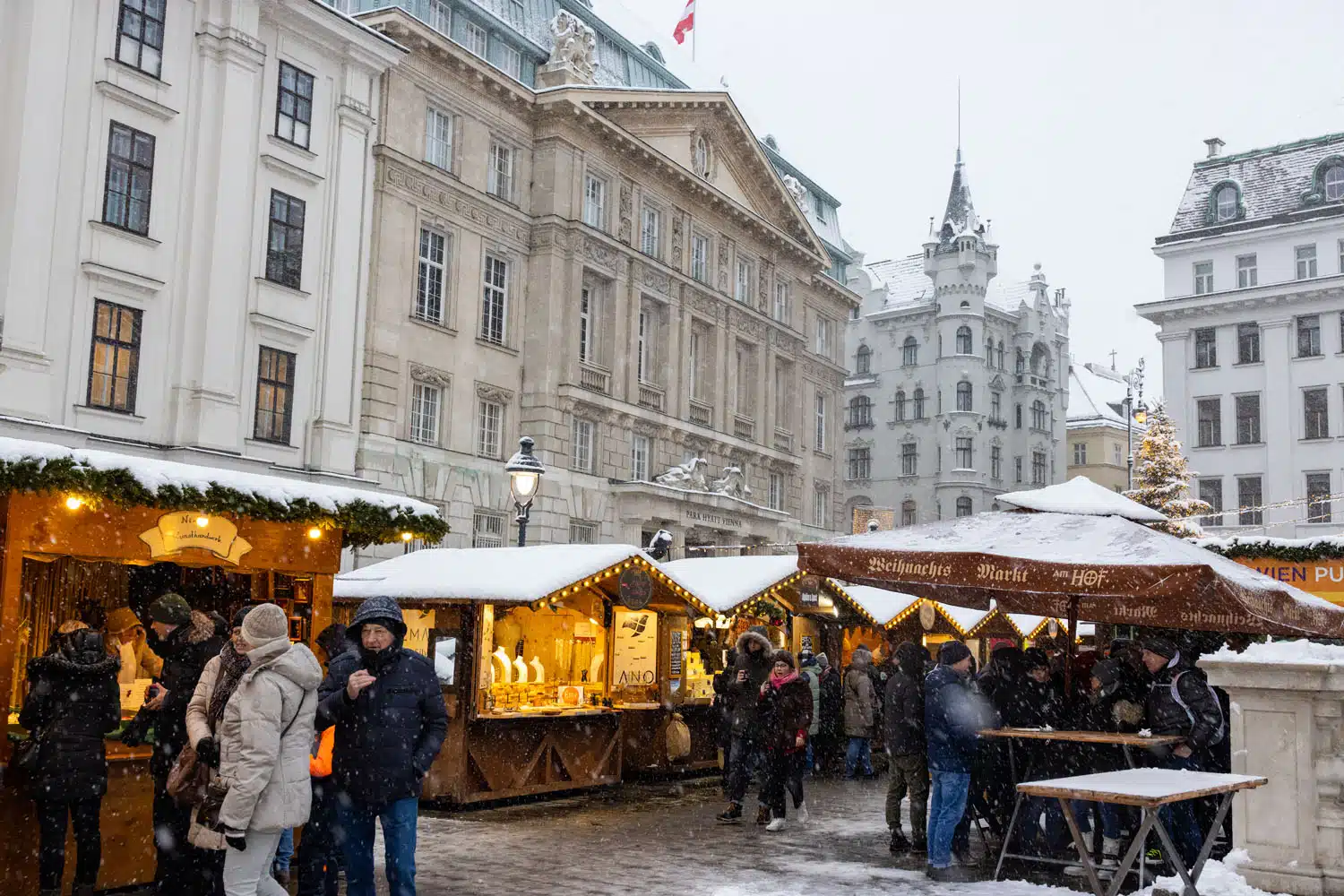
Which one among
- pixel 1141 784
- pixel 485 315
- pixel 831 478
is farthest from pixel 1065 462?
pixel 1141 784

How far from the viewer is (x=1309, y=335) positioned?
4838 cm

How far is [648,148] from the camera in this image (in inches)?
1503

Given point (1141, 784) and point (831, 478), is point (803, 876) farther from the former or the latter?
point (831, 478)

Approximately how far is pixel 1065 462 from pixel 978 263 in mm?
13326

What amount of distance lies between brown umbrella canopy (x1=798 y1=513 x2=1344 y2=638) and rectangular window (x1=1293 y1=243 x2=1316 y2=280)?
132ft

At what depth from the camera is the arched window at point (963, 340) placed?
65062 mm

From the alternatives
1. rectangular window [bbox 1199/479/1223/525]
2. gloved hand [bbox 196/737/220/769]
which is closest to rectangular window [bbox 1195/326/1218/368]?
rectangular window [bbox 1199/479/1223/525]

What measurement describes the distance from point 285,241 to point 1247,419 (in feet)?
118

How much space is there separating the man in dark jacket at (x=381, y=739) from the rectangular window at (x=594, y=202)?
2935cm

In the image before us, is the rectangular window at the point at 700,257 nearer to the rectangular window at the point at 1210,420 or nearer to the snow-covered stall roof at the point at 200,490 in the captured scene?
the rectangular window at the point at 1210,420

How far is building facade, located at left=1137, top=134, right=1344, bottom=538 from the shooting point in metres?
47.8

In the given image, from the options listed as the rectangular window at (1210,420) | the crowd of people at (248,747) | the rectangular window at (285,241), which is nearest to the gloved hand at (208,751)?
the crowd of people at (248,747)

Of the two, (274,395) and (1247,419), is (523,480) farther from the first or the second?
(1247,419)

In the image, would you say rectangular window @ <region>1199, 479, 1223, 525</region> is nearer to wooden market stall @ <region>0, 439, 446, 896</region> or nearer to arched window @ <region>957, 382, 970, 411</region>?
arched window @ <region>957, 382, 970, 411</region>
